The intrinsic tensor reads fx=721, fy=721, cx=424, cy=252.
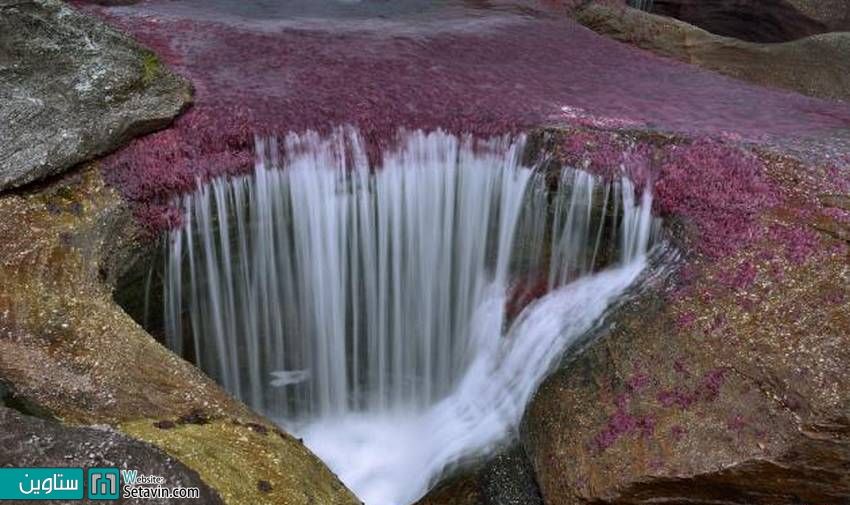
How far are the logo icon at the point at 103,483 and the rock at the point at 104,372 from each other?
0.76 metres

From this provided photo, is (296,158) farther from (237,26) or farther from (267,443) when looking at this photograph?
(237,26)

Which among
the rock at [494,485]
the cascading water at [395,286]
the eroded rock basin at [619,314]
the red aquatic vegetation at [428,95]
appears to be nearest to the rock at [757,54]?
the red aquatic vegetation at [428,95]

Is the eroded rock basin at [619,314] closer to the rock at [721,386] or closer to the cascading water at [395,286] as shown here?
the rock at [721,386]

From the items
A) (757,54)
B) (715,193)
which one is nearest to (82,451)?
(715,193)

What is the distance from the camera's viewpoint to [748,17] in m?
20.0

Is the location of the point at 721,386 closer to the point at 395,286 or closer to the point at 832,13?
the point at 395,286

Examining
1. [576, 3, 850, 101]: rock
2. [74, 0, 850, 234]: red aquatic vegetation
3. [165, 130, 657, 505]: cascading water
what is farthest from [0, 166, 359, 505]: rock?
[576, 3, 850, 101]: rock

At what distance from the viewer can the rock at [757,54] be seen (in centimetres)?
1515

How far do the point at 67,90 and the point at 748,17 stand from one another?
17.8 metres

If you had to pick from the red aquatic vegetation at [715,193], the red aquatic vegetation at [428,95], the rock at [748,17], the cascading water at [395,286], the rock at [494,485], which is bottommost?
the rock at [494,485]

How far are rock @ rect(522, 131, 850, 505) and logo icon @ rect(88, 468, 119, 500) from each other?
4.46 metres

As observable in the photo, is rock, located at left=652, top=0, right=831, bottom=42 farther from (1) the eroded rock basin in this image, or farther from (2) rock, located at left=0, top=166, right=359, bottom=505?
(2) rock, located at left=0, top=166, right=359, bottom=505

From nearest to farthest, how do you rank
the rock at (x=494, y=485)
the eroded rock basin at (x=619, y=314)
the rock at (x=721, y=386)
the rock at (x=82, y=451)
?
the rock at (x=82, y=451), the eroded rock basin at (x=619, y=314), the rock at (x=721, y=386), the rock at (x=494, y=485)

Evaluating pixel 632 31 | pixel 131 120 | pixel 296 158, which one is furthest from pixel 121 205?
pixel 632 31
